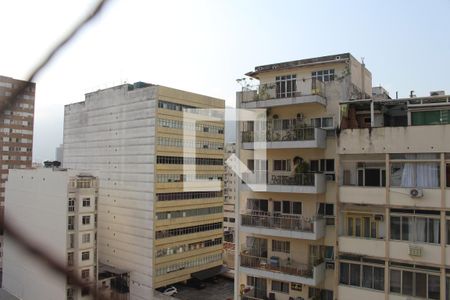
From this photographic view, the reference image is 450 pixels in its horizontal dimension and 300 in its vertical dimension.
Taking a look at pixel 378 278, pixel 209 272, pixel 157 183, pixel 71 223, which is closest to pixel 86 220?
pixel 71 223

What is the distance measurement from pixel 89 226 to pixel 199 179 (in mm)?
5354

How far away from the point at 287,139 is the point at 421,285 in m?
3.40

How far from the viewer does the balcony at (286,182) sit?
764 centimetres

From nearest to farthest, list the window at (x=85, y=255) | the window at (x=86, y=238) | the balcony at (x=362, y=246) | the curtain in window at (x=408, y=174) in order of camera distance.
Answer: the curtain in window at (x=408, y=174) → the balcony at (x=362, y=246) → the window at (x=85, y=255) → the window at (x=86, y=238)

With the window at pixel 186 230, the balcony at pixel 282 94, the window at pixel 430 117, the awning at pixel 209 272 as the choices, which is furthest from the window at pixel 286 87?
the awning at pixel 209 272

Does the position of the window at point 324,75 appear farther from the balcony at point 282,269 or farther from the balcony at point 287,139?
the balcony at point 282,269

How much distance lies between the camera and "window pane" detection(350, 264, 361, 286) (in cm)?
681

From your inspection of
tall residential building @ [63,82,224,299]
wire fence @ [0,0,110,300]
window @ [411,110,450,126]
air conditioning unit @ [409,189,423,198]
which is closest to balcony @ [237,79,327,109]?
window @ [411,110,450,126]

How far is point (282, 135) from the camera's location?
816 centimetres

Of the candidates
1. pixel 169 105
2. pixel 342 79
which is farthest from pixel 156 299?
pixel 342 79

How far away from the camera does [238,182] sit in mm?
8844

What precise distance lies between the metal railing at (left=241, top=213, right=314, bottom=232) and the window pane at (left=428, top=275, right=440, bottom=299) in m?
2.11

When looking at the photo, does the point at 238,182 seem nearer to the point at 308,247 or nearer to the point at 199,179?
the point at 308,247

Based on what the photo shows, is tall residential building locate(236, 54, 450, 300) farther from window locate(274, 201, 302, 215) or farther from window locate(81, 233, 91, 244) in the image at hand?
window locate(81, 233, 91, 244)
